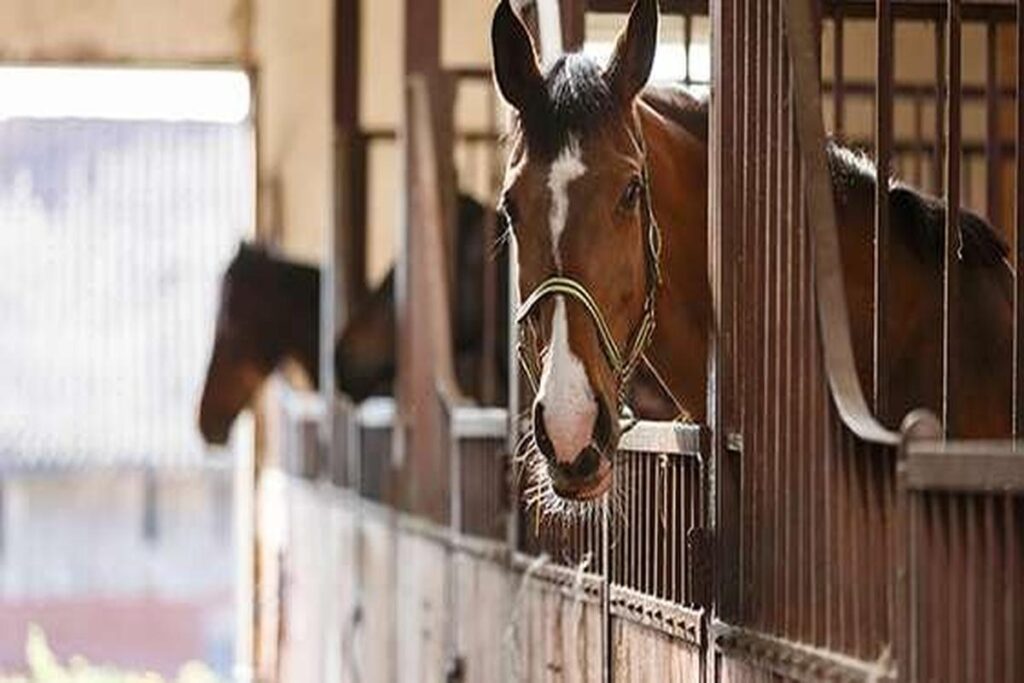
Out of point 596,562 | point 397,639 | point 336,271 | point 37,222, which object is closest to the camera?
point 596,562

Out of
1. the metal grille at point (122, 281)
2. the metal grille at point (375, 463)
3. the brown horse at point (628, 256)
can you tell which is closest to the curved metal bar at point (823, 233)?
the brown horse at point (628, 256)

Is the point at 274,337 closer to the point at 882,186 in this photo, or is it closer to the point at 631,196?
the point at 631,196

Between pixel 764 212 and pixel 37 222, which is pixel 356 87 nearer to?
pixel 37 222

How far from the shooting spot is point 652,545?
3.40 m

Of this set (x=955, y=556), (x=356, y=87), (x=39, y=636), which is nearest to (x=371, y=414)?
(x=356, y=87)

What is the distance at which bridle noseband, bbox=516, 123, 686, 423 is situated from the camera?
3145 mm

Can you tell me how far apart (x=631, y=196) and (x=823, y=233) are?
1.92 ft

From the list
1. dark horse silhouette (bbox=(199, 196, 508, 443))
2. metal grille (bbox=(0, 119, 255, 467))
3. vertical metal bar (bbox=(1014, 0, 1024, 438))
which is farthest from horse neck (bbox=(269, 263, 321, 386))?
vertical metal bar (bbox=(1014, 0, 1024, 438))

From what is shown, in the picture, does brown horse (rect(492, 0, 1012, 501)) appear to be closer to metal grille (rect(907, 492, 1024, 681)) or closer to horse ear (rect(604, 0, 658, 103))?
horse ear (rect(604, 0, 658, 103))

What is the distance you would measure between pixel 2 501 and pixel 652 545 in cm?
1458

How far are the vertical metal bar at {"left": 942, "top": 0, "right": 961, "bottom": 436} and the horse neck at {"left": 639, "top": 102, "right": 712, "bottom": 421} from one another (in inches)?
24.8

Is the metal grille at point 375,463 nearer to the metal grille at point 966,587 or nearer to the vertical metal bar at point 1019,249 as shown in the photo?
the vertical metal bar at point 1019,249

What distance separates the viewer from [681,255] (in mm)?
3584

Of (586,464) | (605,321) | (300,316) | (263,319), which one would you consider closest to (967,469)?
(586,464)
